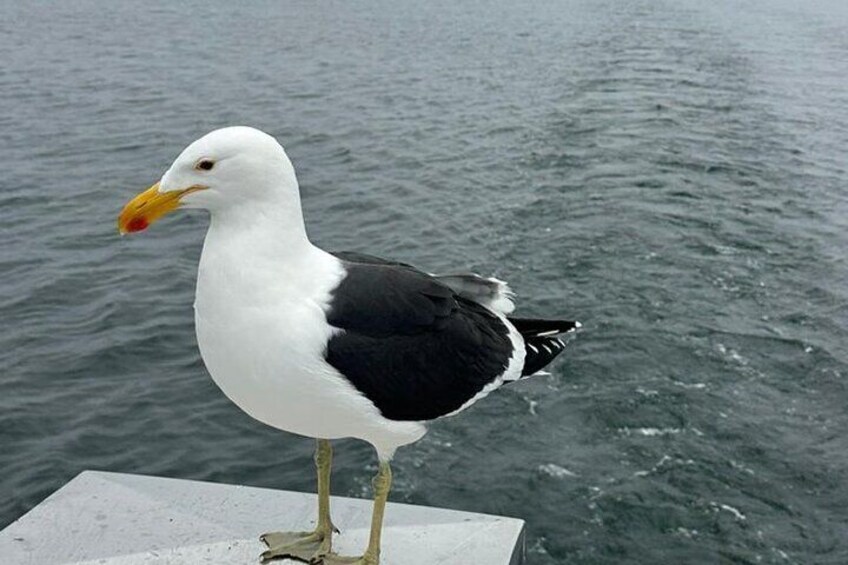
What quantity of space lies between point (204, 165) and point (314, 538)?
1.94 meters

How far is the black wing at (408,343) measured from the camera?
4.26 m

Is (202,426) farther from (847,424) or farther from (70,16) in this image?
(70,16)

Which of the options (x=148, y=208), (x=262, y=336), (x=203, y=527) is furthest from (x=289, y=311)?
(x=203, y=527)

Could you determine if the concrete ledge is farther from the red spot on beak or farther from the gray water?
the gray water

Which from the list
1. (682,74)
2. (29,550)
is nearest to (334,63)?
(682,74)

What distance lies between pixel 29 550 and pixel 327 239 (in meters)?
8.63

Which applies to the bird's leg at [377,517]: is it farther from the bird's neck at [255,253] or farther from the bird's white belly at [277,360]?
the bird's neck at [255,253]

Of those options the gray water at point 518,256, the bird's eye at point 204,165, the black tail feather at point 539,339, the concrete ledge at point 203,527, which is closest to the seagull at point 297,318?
the bird's eye at point 204,165

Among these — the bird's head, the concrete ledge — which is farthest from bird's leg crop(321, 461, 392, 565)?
the bird's head

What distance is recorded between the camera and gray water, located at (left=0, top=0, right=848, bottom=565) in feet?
26.5

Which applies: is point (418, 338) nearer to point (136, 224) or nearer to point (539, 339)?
point (539, 339)

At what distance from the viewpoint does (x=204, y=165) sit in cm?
398

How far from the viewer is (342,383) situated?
4172 mm

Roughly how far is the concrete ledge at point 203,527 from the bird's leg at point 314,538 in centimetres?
9
